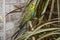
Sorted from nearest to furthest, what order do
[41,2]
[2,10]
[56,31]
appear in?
1. [56,31]
2. [41,2]
3. [2,10]

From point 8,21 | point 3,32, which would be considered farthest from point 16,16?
point 3,32

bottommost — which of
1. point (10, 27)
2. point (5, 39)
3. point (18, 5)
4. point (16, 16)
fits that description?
point (5, 39)

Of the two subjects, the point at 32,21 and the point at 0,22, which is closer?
Result: the point at 32,21

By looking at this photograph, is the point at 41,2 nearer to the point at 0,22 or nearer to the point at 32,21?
the point at 32,21

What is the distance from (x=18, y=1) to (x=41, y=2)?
20.5 inches

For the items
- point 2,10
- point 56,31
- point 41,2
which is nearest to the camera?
point 56,31

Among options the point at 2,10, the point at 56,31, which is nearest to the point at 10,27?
the point at 2,10

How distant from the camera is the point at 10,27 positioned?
1.92 m

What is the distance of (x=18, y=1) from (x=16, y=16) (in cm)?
16

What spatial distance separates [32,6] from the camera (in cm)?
143

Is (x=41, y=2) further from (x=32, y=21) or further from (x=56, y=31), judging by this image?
(x=56, y=31)

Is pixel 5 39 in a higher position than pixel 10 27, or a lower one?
lower

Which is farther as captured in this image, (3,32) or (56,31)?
(3,32)

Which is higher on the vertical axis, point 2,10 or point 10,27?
point 2,10
